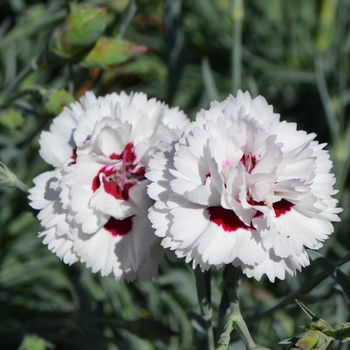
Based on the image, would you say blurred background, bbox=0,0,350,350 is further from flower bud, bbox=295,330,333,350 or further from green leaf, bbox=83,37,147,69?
flower bud, bbox=295,330,333,350

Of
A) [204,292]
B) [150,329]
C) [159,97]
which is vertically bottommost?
[159,97]

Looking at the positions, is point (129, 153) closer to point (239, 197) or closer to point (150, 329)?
point (239, 197)

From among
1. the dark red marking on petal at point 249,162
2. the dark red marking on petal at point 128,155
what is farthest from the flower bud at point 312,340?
the dark red marking on petal at point 128,155

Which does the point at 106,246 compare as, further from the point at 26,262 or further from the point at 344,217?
the point at 344,217

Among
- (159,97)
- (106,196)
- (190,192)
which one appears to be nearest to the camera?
(190,192)

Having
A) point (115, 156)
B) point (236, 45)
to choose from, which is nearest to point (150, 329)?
point (115, 156)

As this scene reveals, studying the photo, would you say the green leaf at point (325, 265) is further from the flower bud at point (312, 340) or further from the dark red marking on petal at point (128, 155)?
the dark red marking on petal at point (128, 155)
